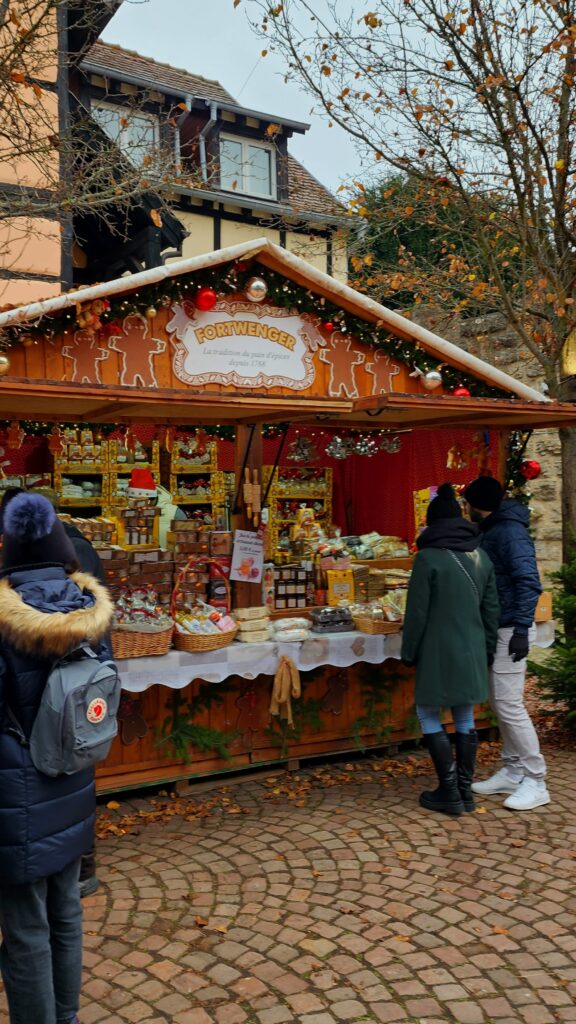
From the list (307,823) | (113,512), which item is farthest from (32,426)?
(307,823)

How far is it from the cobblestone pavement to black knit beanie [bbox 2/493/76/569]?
1.48m

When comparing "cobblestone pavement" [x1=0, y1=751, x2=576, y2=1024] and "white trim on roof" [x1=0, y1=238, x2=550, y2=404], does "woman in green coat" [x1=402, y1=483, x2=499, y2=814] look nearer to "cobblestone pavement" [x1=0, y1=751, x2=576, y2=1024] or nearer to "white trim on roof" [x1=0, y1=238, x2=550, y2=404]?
"cobblestone pavement" [x1=0, y1=751, x2=576, y2=1024]

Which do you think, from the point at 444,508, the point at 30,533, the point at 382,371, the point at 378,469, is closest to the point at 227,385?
the point at 382,371

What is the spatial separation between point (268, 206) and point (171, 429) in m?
11.0

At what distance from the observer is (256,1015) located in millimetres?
2932

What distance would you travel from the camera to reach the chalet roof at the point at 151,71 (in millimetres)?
14102

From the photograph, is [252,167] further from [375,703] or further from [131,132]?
[375,703]

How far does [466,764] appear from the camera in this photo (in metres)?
4.85

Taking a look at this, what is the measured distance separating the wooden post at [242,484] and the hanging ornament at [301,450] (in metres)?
2.86

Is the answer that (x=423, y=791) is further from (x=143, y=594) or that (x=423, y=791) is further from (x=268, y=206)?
(x=268, y=206)

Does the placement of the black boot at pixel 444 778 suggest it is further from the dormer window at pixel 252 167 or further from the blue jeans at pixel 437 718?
the dormer window at pixel 252 167

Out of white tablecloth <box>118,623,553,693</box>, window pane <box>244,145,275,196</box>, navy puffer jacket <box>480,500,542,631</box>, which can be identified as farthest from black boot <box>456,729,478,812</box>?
window pane <box>244,145,275,196</box>

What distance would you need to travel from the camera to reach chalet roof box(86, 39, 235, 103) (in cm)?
1410

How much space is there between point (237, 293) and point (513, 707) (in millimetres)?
Answer: 3309
